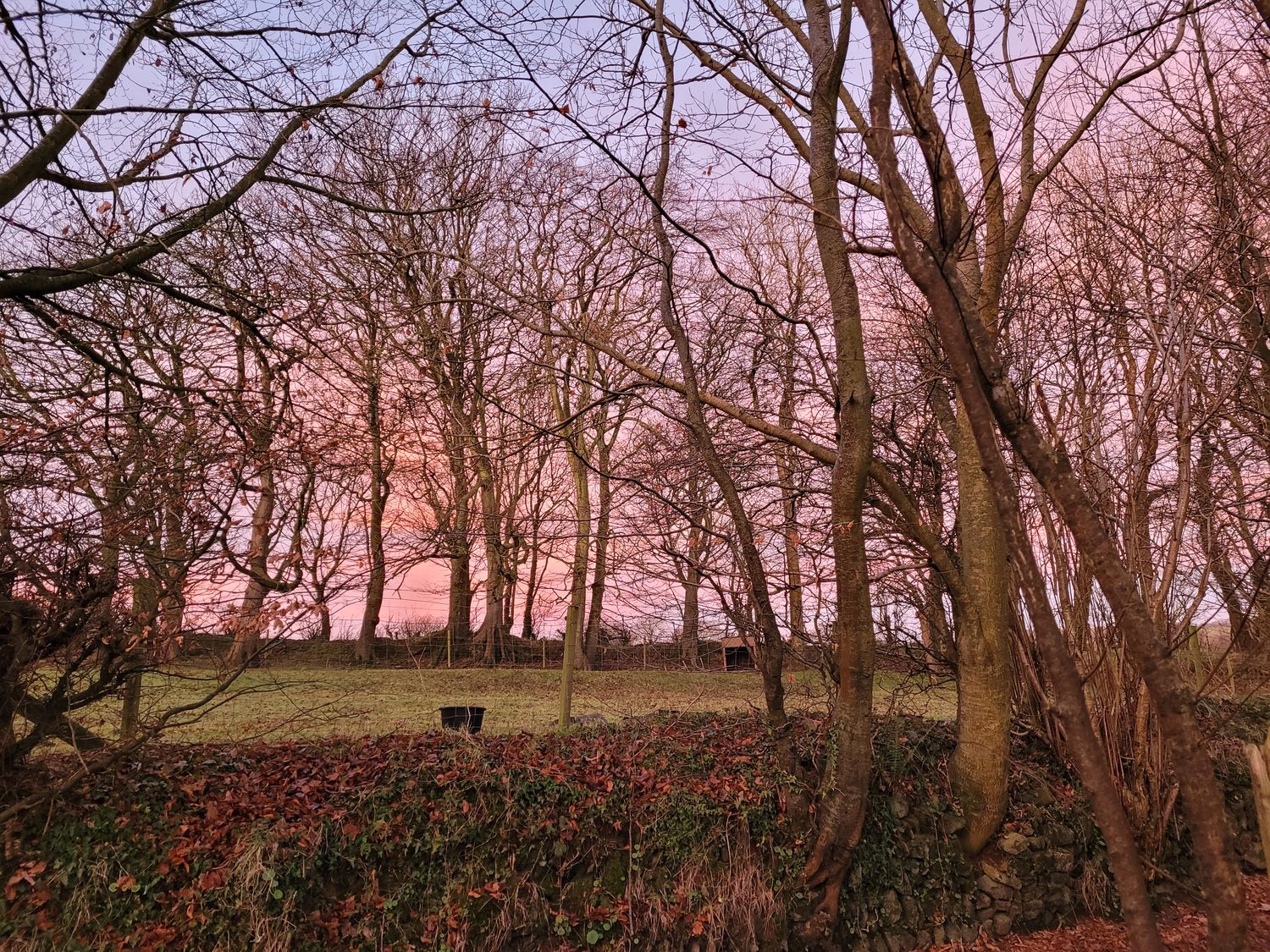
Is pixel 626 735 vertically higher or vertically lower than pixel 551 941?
higher

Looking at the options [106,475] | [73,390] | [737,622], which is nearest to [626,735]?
[737,622]

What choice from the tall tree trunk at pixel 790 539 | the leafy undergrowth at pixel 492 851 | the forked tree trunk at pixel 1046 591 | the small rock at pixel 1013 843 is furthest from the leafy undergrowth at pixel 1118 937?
the forked tree trunk at pixel 1046 591

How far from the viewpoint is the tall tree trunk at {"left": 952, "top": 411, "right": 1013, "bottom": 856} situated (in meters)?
5.49

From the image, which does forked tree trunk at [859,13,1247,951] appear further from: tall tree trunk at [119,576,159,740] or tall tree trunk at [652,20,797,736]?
tall tree trunk at [119,576,159,740]

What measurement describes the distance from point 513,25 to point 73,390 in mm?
4047

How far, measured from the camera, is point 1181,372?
155 inches

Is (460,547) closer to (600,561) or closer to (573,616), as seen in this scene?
(600,561)

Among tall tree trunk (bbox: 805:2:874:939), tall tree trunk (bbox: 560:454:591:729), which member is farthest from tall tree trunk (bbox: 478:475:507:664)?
tall tree trunk (bbox: 805:2:874:939)

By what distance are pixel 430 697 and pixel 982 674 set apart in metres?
7.93

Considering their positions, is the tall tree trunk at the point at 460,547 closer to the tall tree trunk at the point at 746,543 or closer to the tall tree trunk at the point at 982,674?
the tall tree trunk at the point at 746,543

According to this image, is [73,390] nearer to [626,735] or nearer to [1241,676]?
[626,735]

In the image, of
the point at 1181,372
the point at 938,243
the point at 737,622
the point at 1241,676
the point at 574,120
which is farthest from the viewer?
the point at 1241,676

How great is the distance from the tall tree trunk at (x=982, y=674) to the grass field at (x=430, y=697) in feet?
3.10

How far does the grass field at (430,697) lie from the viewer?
554 cm
